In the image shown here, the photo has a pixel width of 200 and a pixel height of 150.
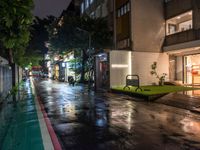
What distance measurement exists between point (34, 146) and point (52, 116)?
445cm

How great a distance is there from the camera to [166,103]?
48.6ft

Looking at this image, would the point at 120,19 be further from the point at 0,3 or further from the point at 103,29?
Answer: the point at 0,3

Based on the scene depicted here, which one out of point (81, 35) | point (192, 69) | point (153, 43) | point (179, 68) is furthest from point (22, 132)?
point (81, 35)

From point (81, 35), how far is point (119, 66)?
30.7 ft

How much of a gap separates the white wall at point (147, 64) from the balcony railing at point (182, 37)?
6.03 feet

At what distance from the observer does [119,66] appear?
970 inches

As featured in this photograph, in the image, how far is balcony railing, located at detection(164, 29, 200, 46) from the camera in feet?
74.5

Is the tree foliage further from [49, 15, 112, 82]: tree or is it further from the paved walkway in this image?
the paved walkway

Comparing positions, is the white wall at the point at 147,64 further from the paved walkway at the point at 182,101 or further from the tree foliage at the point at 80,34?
the paved walkway at the point at 182,101

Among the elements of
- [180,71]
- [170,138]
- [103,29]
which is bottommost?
[170,138]

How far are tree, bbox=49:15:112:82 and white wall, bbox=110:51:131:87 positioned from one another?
257 inches

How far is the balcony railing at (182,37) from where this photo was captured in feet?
74.5

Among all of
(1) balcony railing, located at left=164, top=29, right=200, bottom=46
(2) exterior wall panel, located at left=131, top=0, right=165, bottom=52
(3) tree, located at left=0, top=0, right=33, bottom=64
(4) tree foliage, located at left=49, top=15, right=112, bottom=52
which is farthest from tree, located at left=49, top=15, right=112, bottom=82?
(3) tree, located at left=0, top=0, right=33, bottom=64

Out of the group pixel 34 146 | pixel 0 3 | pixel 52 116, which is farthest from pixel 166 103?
pixel 0 3
